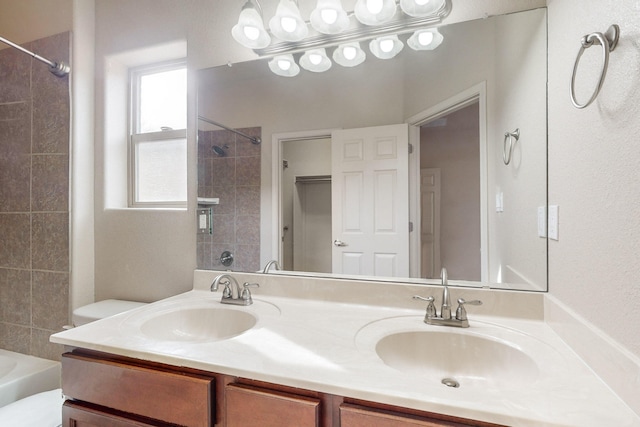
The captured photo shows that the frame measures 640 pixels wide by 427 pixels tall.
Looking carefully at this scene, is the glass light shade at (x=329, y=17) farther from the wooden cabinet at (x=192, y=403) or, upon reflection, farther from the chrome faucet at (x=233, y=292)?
the wooden cabinet at (x=192, y=403)

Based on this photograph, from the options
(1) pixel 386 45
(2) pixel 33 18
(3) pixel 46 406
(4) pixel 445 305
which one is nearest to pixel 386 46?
(1) pixel 386 45

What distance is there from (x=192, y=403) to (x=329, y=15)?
4.73 ft

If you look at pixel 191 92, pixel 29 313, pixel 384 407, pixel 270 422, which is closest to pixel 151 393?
pixel 270 422

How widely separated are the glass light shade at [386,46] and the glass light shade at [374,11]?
7 cm

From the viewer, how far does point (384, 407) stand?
0.67m

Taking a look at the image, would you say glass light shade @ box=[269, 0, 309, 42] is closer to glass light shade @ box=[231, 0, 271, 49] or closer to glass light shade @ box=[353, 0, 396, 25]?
glass light shade @ box=[231, 0, 271, 49]

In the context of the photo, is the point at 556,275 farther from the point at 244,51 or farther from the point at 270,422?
the point at 244,51

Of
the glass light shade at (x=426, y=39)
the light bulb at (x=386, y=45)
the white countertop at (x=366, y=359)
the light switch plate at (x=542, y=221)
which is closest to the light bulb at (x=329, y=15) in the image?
the light bulb at (x=386, y=45)

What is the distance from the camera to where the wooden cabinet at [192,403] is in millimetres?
670

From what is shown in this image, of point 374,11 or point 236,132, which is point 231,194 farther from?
point 374,11

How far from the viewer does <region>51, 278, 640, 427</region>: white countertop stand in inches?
23.5

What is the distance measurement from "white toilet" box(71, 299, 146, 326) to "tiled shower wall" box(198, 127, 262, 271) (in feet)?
1.61

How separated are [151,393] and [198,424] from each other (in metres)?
0.17

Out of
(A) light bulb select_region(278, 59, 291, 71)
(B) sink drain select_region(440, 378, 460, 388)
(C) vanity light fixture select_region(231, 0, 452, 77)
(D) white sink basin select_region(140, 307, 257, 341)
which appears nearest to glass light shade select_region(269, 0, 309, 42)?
(C) vanity light fixture select_region(231, 0, 452, 77)
